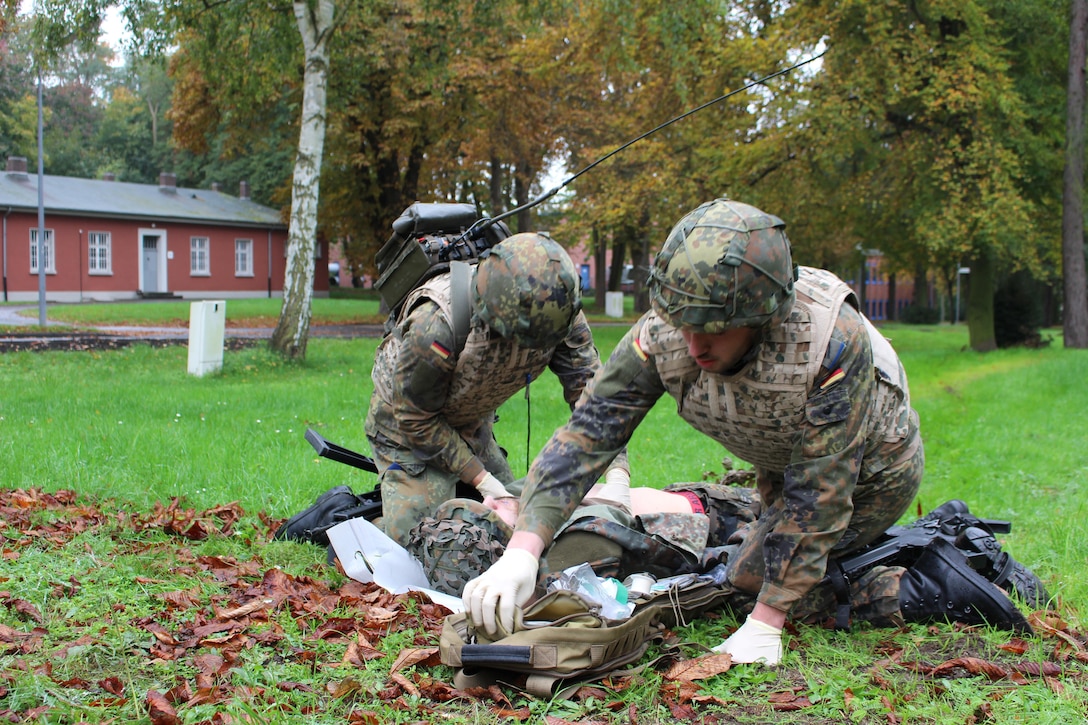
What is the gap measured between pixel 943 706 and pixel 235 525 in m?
3.60

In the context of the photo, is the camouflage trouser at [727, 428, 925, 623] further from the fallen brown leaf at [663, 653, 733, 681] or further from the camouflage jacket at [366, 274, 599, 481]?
the camouflage jacket at [366, 274, 599, 481]

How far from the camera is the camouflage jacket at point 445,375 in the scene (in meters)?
4.30

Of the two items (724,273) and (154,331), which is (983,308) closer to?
(154,331)

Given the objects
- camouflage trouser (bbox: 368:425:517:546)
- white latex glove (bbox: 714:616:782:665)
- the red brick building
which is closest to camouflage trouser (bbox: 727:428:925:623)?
white latex glove (bbox: 714:616:782:665)

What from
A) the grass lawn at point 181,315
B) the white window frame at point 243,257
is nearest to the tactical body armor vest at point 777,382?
the grass lawn at point 181,315

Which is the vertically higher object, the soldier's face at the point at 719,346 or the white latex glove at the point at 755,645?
the soldier's face at the point at 719,346

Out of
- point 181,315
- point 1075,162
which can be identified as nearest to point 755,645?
point 1075,162

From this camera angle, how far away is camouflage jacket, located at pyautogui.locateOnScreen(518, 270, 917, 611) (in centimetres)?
311

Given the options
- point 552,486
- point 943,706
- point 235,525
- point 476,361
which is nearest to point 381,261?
point 476,361

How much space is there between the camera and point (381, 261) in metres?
5.05

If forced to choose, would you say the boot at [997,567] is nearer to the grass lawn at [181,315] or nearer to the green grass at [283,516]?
the green grass at [283,516]

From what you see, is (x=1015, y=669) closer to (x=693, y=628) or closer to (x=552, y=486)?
(x=693, y=628)

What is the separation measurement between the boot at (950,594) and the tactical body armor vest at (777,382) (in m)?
0.53

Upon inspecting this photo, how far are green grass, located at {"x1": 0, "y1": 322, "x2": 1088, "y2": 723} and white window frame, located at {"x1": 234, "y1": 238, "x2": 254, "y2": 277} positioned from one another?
29.6 metres
